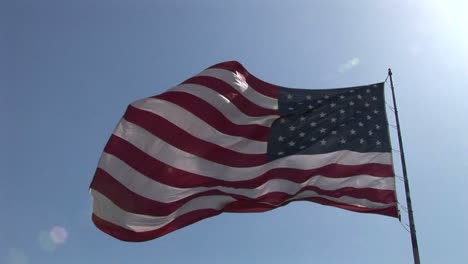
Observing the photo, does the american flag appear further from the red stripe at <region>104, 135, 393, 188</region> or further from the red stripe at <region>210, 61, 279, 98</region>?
the red stripe at <region>210, 61, 279, 98</region>

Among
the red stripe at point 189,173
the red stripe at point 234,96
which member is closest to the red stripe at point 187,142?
the red stripe at point 189,173

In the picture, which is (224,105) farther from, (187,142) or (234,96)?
(187,142)

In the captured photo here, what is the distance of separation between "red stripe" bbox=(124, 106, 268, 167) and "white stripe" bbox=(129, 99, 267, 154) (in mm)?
91

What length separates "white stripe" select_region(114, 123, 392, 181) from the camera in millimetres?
14461

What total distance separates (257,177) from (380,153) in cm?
292

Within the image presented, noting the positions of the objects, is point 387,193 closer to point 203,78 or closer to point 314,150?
point 314,150

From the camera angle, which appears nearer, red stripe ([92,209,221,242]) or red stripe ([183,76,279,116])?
red stripe ([92,209,221,242])

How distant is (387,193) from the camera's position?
1380 cm

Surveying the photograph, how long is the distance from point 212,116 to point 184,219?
256cm

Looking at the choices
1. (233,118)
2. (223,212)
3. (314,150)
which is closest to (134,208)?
(223,212)

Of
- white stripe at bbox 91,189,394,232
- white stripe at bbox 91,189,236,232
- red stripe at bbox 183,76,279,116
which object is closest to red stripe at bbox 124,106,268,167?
red stripe at bbox 183,76,279,116

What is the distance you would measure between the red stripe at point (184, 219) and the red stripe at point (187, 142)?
103 cm

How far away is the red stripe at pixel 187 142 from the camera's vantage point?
14703mm

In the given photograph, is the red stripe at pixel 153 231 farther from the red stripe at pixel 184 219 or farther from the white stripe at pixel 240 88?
the white stripe at pixel 240 88
